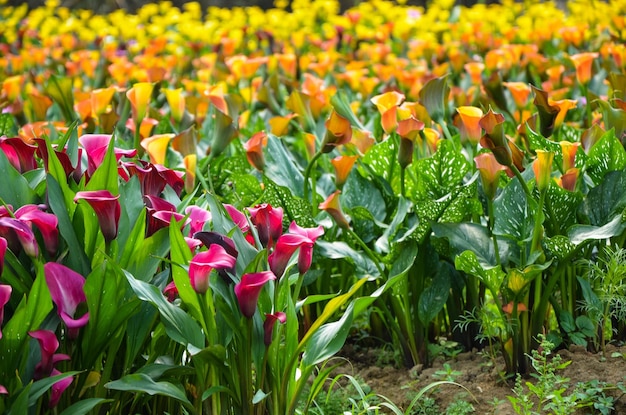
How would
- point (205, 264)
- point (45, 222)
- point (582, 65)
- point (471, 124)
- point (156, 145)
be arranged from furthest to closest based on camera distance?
point (582, 65) < point (471, 124) < point (156, 145) < point (45, 222) < point (205, 264)

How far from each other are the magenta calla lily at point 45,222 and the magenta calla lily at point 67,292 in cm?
9

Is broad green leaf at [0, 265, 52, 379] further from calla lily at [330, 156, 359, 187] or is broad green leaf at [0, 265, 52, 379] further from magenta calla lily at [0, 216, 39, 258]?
calla lily at [330, 156, 359, 187]

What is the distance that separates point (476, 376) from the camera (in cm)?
256

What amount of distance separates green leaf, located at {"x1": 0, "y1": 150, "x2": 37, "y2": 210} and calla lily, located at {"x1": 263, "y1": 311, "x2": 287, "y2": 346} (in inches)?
26.3

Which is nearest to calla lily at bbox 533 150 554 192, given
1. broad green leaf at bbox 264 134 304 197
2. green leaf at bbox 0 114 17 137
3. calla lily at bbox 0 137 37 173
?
broad green leaf at bbox 264 134 304 197

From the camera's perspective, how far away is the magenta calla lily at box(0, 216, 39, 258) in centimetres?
176

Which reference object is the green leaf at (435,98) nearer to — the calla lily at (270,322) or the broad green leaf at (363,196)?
the broad green leaf at (363,196)

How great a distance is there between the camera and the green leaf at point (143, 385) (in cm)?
180

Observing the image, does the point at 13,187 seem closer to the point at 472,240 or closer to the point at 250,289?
the point at 250,289

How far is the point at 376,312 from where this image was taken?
2.90 metres

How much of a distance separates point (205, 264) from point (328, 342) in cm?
42

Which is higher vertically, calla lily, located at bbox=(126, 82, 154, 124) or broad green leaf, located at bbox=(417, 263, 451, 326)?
calla lily, located at bbox=(126, 82, 154, 124)

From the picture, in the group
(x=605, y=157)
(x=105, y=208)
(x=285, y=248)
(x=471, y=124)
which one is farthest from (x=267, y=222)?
(x=605, y=157)

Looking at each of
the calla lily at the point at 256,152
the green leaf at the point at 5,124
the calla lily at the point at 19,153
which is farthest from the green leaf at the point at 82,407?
the green leaf at the point at 5,124
